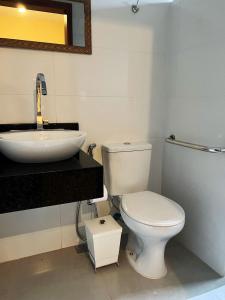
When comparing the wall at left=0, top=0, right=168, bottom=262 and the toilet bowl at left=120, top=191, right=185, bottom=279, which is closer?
the toilet bowl at left=120, top=191, right=185, bottom=279

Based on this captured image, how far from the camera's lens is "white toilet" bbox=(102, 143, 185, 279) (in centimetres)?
128

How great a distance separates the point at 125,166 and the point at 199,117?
0.60 metres

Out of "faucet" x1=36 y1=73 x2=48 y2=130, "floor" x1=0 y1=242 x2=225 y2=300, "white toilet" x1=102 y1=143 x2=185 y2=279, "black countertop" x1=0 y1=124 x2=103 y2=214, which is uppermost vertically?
"faucet" x1=36 y1=73 x2=48 y2=130

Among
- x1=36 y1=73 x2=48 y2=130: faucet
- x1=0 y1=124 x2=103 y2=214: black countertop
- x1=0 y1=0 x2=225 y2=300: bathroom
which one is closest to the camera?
x1=0 y1=124 x2=103 y2=214: black countertop

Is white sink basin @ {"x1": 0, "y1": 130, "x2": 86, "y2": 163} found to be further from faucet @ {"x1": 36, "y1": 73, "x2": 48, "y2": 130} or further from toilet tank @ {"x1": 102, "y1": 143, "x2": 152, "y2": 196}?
toilet tank @ {"x1": 102, "y1": 143, "x2": 152, "y2": 196}

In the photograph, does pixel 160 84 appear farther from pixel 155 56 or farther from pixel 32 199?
pixel 32 199

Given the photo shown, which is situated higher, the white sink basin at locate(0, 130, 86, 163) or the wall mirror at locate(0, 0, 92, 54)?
the wall mirror at locate(0, 0, 92, 54)

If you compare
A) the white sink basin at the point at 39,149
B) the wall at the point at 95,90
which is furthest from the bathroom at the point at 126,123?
the white sink basin at the point at 39,149

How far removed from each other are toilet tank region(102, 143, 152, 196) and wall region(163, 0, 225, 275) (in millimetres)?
284

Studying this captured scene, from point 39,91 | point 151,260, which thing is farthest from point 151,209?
point 39,91

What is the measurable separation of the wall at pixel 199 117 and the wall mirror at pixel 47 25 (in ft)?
2.18

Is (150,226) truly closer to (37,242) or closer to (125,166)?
(125,166)

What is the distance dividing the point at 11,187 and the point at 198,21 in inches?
57.8

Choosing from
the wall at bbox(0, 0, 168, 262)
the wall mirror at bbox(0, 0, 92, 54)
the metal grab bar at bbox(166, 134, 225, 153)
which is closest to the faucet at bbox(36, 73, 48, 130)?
the wall at bbox(0, 0, 168, 262)
